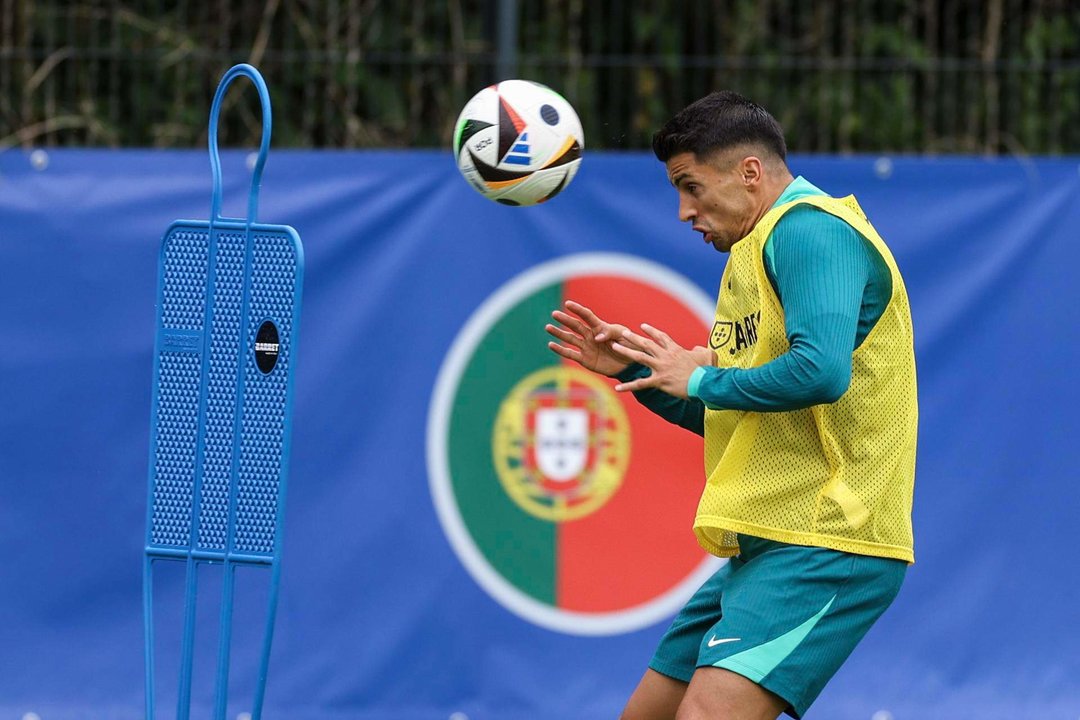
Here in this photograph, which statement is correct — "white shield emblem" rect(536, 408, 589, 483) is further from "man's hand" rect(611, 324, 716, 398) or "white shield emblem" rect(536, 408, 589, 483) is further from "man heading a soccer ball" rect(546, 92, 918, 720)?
"man's hand" rect(611, 324, 716, 398)

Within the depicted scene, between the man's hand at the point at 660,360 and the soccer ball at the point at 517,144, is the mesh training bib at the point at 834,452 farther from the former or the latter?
the soccer ball at the point at 517,144

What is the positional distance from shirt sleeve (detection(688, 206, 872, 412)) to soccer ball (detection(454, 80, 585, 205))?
1.08m

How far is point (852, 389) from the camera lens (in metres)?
3.82

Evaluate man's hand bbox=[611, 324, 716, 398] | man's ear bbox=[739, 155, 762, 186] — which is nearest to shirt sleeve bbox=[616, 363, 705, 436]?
man's hand bbox=[611, 324, 716, 398]

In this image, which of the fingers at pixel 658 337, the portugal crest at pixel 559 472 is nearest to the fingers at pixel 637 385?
the fingers at pixel 658 337

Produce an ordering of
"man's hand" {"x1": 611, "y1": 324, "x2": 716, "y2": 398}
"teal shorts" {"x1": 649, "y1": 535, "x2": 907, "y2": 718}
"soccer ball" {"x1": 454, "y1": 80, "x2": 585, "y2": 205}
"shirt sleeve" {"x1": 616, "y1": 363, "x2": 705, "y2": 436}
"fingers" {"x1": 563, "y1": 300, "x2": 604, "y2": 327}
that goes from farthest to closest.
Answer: "soccer ball" {"x1": 454, "y1": 80, "x2": 585, "y2": 205}
"shirt sleeve" {"x1": 616, "y1": 363, "x2": 705, "y2": 436}
"fingers" {"x1": 563, "y1": 300, "x2": 604, "y2": 327}
"man's hand" {"x1": 611, "y1": 324, "x2": 716, "y2": 398}
"teal shorts" {"x1": 649, "y1": 535, "x2": 907, "y2": 718}

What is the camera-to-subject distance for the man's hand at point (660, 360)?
3830mm

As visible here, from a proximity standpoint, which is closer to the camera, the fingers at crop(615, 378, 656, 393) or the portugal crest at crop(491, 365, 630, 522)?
the fingers at crop(615, 378, 656, 393)

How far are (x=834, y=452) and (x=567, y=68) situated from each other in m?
4.34

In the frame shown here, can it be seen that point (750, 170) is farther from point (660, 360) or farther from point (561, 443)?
point (561, 443)

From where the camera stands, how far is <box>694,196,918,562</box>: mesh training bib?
380 centimetres

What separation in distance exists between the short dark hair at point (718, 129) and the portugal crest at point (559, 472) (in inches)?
92.2

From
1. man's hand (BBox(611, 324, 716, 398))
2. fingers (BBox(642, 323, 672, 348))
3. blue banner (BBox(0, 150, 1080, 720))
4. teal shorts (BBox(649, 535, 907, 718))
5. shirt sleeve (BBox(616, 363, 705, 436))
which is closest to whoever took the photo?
teal shorts (BBox(649, 535, 907, 718))

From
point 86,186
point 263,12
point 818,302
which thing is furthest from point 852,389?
point 263,12
